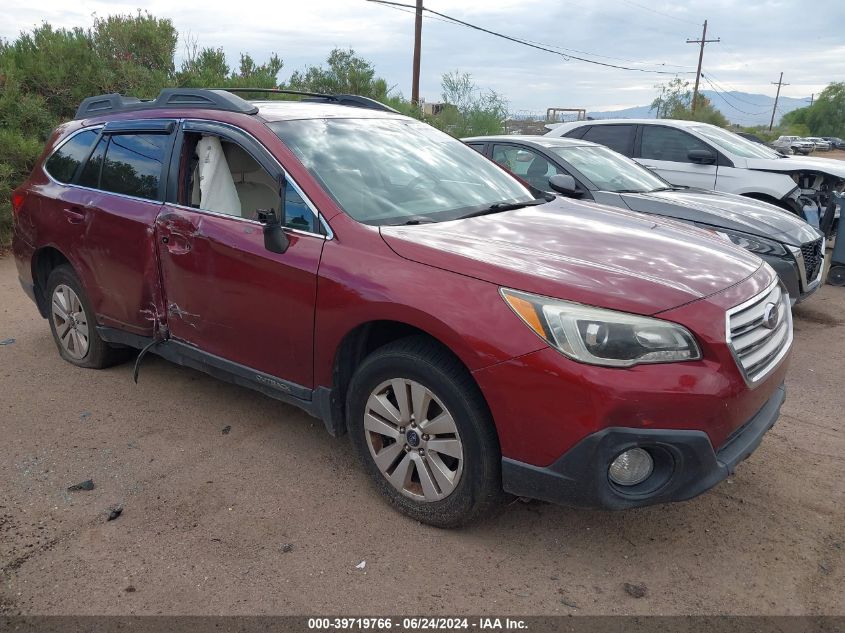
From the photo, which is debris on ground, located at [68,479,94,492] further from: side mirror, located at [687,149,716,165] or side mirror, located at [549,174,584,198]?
side mirror, located at [687,149,716,165]

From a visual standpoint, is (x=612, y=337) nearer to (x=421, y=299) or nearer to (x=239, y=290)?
(x=421, y=299)

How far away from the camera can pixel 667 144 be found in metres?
8.87

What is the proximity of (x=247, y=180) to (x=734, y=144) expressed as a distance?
7422mm

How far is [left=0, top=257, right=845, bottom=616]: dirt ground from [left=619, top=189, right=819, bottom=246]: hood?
217 centimetres

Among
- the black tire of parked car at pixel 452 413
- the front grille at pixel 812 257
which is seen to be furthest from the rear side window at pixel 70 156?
the front grille at pixel 812 257

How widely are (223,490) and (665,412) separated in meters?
2.13

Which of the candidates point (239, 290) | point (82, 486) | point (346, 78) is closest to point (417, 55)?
point (346, 78)

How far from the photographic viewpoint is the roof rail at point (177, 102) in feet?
12.1

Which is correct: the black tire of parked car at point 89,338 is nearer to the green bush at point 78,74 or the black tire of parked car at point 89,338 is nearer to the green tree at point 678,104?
the green bush at point 78,74

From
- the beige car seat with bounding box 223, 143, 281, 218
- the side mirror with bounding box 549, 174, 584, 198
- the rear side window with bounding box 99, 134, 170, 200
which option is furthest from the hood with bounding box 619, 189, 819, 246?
the rear side window with bounding box 99, 134, 170, 200

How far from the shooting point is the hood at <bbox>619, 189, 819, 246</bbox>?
5.85 meters

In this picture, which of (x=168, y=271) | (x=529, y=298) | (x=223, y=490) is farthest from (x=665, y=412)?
(x=168, y=271)

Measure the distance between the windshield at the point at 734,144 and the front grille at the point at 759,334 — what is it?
634cm

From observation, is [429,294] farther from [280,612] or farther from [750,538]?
[750,538]
